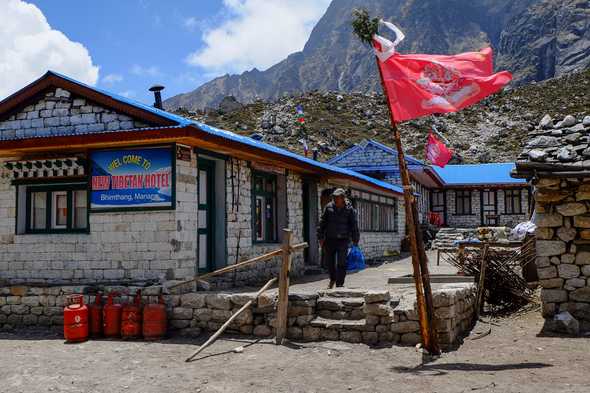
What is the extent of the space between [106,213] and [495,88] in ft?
22.0

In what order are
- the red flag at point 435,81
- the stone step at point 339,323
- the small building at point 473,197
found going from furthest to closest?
1. the small building at point 473,197
2. the stone step at point 339,323
3. the red flag at point 435,81

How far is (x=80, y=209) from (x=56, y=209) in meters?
0.55

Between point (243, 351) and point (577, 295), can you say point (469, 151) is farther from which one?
point (243, 351)

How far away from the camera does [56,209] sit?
11070 millimetres

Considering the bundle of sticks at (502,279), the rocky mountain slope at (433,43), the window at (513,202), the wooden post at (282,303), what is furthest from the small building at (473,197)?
the rocky mountain slope at (433,43)

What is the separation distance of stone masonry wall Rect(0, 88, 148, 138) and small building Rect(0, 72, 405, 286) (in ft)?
0.06

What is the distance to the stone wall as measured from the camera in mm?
9406

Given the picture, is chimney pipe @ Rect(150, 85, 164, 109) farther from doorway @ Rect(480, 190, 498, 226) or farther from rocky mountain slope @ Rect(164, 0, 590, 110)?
rocky mountain slope @ Rect(164, 0, 590, 110)

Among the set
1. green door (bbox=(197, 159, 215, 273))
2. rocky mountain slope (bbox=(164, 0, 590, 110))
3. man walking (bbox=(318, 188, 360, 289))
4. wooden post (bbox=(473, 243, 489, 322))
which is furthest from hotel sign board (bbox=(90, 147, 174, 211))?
rocky mountain slope (bbox=(164, 0, 590, 110))

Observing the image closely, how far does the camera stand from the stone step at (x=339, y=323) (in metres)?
8.30

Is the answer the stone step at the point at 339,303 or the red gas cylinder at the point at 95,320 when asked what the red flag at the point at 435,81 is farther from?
the red gas cylinder at the point at 95,320

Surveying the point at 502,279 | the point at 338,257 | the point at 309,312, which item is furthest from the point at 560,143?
the point at 309,312

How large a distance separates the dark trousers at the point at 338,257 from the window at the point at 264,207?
3.02 meters

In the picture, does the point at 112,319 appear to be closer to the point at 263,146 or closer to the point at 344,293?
the point at 344,293
